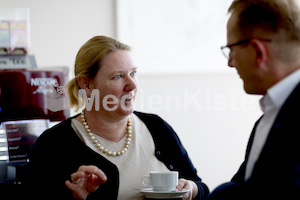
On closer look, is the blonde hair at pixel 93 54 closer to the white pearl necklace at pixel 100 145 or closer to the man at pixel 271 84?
the white pearl necklace at pixel 100 145

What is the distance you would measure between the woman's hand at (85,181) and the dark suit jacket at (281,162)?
0.53 meters

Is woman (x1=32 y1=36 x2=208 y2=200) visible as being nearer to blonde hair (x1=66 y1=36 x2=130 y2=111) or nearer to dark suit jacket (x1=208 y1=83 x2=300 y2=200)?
blonde hair (x1=66 y1=36 x2=130 y2=111)

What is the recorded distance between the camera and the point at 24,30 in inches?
88.5

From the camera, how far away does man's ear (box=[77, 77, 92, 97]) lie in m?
1.94

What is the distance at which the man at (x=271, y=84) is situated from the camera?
3.69 feet

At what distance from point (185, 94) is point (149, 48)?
0.45m

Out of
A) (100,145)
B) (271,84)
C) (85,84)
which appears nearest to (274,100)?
(271,84)

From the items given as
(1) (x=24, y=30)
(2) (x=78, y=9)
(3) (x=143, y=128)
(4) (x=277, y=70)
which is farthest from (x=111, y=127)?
(2) (x=78, y=9)

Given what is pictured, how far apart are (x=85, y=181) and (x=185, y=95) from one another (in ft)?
6.93

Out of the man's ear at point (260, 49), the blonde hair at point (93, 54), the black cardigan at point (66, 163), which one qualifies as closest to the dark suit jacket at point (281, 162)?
the man's ear at point (260, 49)

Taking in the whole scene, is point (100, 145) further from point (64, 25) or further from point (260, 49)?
point (64, 25)

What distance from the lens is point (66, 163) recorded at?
1785mm

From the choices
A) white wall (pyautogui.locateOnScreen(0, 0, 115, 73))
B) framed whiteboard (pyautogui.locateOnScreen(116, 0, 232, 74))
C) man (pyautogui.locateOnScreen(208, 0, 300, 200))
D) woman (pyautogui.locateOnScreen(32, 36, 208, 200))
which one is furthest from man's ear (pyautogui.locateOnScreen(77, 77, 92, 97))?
framed whiteboard (pyautogui.locateOnScreen(116, 0, 232, 74))

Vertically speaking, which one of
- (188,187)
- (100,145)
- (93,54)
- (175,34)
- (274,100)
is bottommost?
(188,187)
